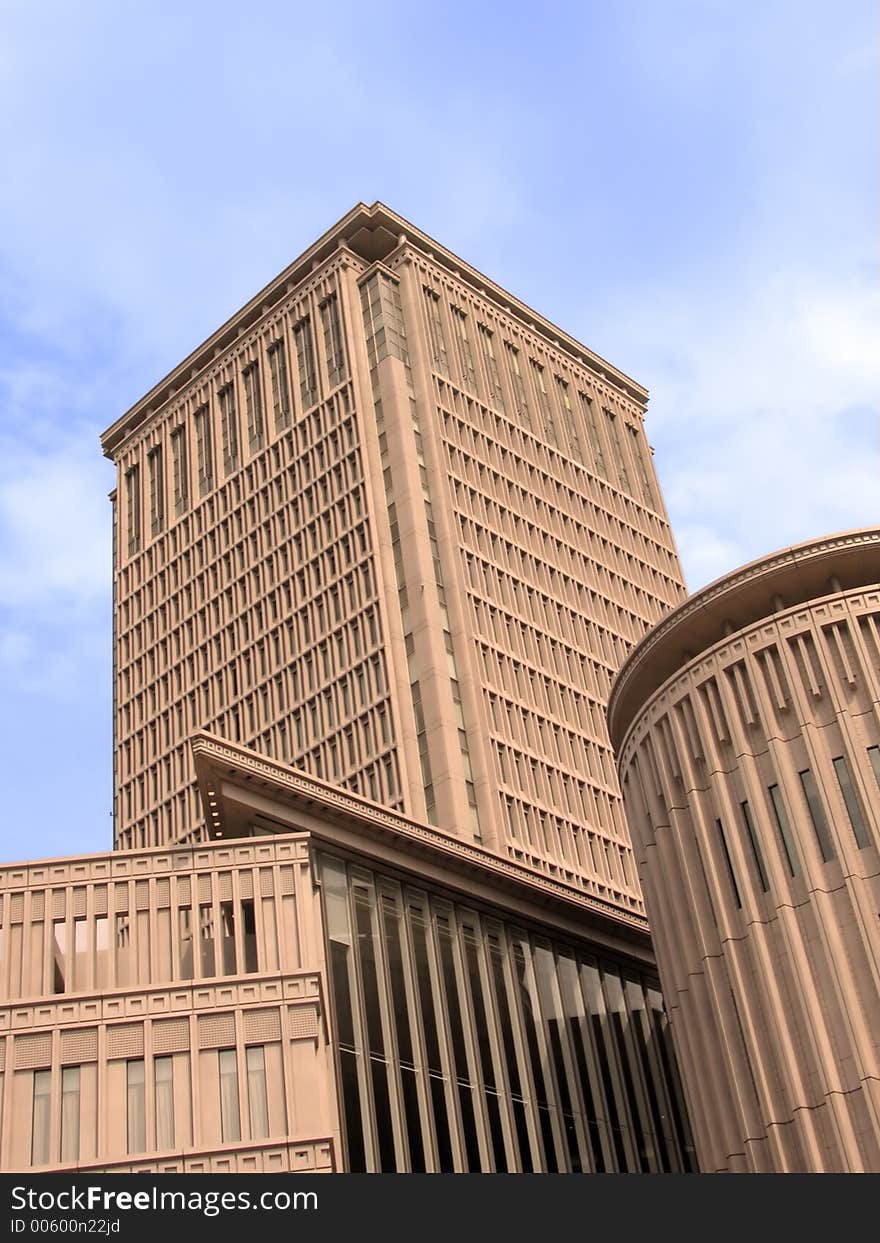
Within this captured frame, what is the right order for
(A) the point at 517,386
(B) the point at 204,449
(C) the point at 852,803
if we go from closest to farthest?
(C) the point at 852,803 → (A) the point at 517,386 → (B) the point at 204,449

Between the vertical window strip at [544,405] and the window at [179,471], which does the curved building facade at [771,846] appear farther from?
the window at [179,471]

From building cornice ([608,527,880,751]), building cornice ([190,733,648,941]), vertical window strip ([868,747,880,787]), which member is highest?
building cornice ([608,527,880,751])

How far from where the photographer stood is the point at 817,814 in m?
55.5

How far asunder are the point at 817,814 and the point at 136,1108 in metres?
25.0

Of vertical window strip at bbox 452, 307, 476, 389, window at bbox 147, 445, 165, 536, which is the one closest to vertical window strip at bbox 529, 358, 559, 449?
vertical window strip at bbox 452, 307, 476, 389

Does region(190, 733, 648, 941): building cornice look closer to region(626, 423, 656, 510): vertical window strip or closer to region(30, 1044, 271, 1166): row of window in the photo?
region(30, 1044, 271, 1166): row of window

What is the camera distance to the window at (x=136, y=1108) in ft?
172

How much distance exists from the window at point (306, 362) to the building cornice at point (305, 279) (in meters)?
4.81

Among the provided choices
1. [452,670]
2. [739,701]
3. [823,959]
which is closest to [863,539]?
[739,701]

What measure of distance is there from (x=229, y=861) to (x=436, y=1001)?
10.6 metres

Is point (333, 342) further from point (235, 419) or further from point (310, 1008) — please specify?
point (310, 1008)

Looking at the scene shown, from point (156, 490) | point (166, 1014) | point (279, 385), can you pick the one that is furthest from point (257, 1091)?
point (156, 490)

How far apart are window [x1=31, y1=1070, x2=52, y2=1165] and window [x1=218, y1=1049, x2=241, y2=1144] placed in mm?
5617

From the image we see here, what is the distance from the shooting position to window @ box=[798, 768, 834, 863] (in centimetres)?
5475
